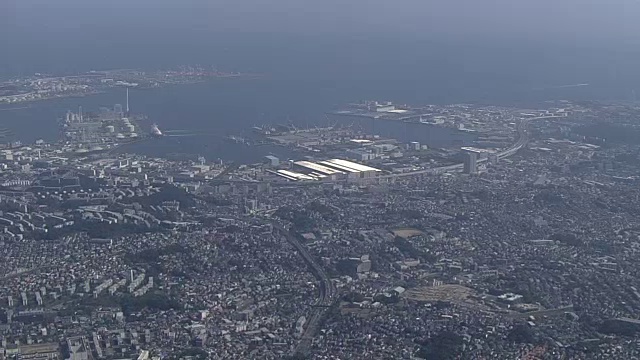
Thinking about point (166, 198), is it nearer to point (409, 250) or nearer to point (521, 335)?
point (409, 250)

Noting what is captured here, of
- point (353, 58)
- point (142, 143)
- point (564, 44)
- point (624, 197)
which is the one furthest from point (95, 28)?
point (624, 197)

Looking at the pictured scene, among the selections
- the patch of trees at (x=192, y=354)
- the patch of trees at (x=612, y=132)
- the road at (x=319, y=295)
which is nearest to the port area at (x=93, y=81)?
the patch of trees at (x=612, y=132)

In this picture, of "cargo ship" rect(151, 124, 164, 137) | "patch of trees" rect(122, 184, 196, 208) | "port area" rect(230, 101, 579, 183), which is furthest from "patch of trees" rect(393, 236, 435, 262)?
"cargo ship" rect(151, 124, 164, 137)

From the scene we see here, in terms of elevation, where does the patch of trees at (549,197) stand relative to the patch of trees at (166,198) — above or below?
above

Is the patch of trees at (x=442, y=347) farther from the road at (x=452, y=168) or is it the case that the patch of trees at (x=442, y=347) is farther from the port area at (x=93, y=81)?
the port area at (x=93, y=81)

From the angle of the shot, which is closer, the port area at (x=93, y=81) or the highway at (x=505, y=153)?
the highway at (x=505, y=153)

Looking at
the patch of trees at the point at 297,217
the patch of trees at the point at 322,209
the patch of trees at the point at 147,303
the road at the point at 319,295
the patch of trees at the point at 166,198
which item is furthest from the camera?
the patch of trees at the point at 166,198

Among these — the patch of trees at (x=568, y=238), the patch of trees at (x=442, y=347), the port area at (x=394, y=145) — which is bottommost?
the port area at (x=394, y=145)

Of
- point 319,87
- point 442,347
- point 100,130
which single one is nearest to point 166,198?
point 442,347

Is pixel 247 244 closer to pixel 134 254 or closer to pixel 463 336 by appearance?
pixel 134 254
